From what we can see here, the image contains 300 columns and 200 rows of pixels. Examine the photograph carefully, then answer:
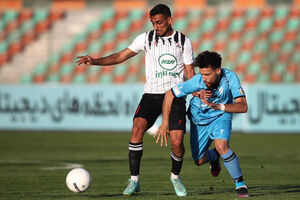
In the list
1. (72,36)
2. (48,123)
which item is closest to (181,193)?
(48,123)

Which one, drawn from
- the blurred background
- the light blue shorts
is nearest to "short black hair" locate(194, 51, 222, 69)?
the light blue shorts

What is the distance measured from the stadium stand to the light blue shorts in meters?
16.1

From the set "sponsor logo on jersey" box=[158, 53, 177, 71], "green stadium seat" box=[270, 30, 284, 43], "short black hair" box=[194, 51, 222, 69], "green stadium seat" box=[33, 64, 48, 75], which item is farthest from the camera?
"green stadium seat" box=[33, 64, 48, 75]

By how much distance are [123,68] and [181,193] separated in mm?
17788

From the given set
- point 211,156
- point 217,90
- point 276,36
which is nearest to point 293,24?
point 276,36

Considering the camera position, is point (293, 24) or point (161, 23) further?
point (293, 24)

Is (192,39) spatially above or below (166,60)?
above

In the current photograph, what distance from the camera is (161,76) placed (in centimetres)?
811

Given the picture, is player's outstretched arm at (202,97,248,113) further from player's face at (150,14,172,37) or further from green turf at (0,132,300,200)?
player's face at (150,14,172,37)

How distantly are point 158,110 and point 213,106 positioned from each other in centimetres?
98

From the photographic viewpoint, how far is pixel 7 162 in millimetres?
12320

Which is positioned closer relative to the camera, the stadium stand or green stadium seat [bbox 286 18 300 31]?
the stadium stand

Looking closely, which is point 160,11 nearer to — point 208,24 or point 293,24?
point 293,24

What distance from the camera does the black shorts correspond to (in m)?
7.91
